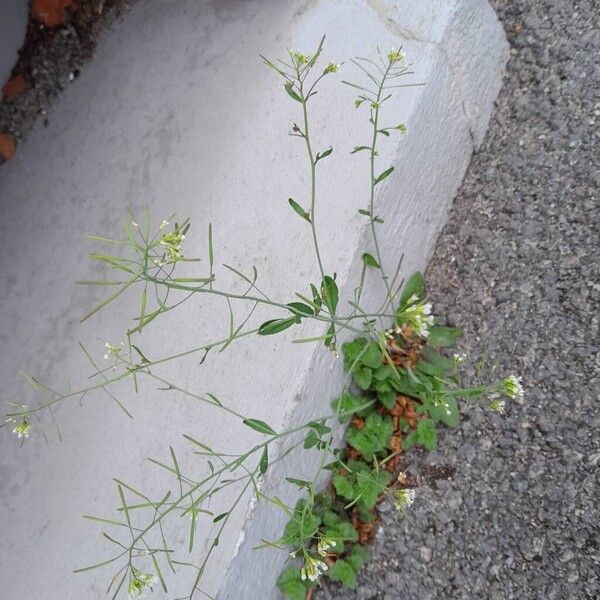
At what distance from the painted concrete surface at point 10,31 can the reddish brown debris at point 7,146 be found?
0.93 ft

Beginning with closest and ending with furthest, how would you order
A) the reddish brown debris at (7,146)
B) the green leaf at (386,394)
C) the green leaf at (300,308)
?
the green leaf at (300,308) → the green leaf at (386,394) → the reddish brown debris at (7,146)

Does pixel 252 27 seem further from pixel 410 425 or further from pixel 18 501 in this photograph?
pixel 18 501

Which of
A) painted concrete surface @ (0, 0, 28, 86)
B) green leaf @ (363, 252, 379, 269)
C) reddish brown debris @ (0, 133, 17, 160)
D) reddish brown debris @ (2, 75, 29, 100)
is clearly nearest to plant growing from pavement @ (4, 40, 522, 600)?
green leaf @ (363, 252, 379, 269)

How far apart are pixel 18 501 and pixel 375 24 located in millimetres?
1658

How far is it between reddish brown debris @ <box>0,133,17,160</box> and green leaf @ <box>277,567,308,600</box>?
172 cm

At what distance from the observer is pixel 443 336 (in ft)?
6.08

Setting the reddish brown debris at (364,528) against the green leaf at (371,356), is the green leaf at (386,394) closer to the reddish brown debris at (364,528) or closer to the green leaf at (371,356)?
the green leaf at (371,356)

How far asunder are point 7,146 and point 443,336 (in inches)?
67.9

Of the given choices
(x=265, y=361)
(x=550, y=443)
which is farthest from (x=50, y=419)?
(x=550, y=443)

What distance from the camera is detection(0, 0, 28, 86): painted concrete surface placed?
247 centimetres

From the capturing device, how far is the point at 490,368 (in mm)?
1816

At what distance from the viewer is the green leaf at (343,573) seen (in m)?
1.76

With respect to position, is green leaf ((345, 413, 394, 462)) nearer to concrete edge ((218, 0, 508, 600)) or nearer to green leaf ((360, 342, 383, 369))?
concrete edge ((218, 0, 508, 600))

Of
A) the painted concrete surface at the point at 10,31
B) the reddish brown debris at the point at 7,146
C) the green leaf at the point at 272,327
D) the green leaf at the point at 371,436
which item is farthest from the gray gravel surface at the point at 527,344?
the painted concrete surface at the point at 10,31
